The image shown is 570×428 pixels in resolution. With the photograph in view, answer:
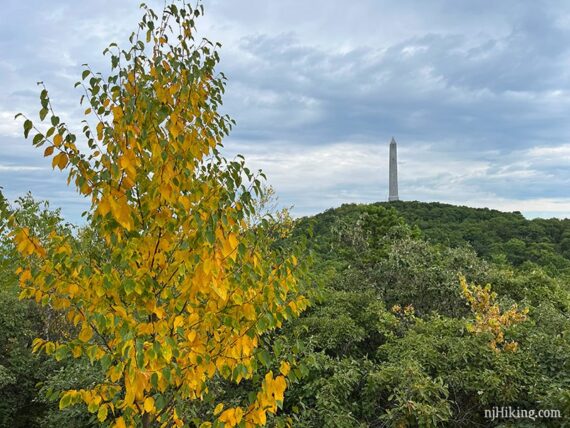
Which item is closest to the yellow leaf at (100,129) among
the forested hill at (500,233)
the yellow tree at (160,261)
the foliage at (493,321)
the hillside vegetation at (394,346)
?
the yellow tree at (160,261)

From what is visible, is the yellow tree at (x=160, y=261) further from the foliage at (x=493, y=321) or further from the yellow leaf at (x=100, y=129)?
the foliage at (x=493, y=321)

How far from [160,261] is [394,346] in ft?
17.3

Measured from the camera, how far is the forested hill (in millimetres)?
19266

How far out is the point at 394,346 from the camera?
721 cm

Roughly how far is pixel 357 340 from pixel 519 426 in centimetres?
306

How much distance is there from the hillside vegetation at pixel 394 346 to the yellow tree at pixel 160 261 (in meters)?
0.36

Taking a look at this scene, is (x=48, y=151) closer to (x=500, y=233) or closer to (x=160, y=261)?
(x=160, y=261)

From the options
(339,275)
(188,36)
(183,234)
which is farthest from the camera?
(339,275)

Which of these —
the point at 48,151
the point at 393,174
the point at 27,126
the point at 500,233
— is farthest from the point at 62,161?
the point at 393,174

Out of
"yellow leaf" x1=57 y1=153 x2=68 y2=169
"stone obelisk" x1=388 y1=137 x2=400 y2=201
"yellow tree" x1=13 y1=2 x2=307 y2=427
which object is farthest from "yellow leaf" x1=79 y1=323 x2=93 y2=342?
"stone obelisk" x1=388 y1=137 x2=400 y2=201

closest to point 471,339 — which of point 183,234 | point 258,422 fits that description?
point 258,422

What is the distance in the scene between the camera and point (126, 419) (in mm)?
2971

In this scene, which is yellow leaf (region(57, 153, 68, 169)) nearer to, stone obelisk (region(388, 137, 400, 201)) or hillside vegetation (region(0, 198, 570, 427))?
hillside vegetation (region(0, 198, 570, 427))

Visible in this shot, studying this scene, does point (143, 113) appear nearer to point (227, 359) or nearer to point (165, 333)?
point (165, 333)
